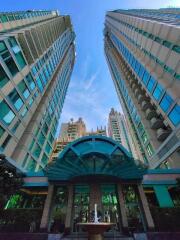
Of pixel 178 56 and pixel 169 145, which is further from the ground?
pixel 178 56

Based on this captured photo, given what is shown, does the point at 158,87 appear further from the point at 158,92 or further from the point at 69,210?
the point at 69,210

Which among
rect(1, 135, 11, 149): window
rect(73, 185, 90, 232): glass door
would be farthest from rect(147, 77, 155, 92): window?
rect(1, 135, 11, 149): window

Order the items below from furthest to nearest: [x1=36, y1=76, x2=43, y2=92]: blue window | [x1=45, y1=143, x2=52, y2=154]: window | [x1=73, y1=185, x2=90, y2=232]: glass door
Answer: [x1=45, y1=143, x2=52, y2=154]: window < [x1=36, y1=76, x2=43, y2=92]: blue window < [x1=73, y1=185, x2=90, y2=232]: glass door

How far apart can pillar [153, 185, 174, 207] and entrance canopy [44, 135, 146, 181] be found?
418 cm

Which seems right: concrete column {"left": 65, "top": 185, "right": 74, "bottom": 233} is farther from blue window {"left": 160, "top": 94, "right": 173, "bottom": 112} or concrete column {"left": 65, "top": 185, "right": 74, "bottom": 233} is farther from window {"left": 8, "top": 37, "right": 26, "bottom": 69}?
window {"left": 8, "top": 37, "right": 26, "bottom": 69}

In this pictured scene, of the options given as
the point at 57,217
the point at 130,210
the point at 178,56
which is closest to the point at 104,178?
the point at 130,210

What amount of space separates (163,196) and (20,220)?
15.9 meters

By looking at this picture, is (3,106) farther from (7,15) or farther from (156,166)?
(156,166)

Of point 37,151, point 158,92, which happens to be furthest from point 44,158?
point 158,92

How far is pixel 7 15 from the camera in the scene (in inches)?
1372

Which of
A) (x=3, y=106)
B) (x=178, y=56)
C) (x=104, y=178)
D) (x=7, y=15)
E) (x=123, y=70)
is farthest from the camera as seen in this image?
(x=123, y=70)

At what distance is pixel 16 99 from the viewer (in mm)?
27781

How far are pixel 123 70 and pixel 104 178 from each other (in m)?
46.0

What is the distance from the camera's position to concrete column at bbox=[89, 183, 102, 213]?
18.4 meters
